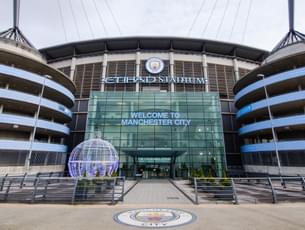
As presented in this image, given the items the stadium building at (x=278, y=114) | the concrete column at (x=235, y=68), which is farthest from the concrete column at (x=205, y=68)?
the concrete column at (x=235, y=68)

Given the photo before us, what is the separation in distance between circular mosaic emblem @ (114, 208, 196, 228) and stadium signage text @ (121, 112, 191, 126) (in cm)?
2244

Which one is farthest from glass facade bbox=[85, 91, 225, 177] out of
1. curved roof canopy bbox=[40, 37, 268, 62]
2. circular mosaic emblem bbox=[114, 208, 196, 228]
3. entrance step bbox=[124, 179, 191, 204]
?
circular mosaic emblem bbox=[114, 208, 196, 228]

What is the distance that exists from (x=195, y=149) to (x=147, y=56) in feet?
83.9

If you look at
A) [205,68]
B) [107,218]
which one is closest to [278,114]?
[205,68]

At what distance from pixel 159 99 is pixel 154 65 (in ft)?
37.9

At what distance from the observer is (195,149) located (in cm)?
2995

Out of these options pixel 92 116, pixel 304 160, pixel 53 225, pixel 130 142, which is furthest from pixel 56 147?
pixel 304 160

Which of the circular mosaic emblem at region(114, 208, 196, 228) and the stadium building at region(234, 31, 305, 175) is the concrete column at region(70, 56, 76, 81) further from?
the circular mosaic emblem at region(114, 208, 196, 228)

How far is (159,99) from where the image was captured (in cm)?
3394

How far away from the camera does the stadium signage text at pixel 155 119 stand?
3150cm

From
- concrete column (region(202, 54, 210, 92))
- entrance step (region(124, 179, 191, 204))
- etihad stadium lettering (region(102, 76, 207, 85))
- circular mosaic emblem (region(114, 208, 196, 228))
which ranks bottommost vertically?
entrance step (region(124, 179, 191, 204))

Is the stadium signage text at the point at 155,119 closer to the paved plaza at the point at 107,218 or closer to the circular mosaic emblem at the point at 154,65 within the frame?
the circular mosaic emblem at the point at 154,65

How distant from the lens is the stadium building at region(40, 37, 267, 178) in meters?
30.0

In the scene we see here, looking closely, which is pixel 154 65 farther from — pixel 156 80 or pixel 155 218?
pixel 155 218
